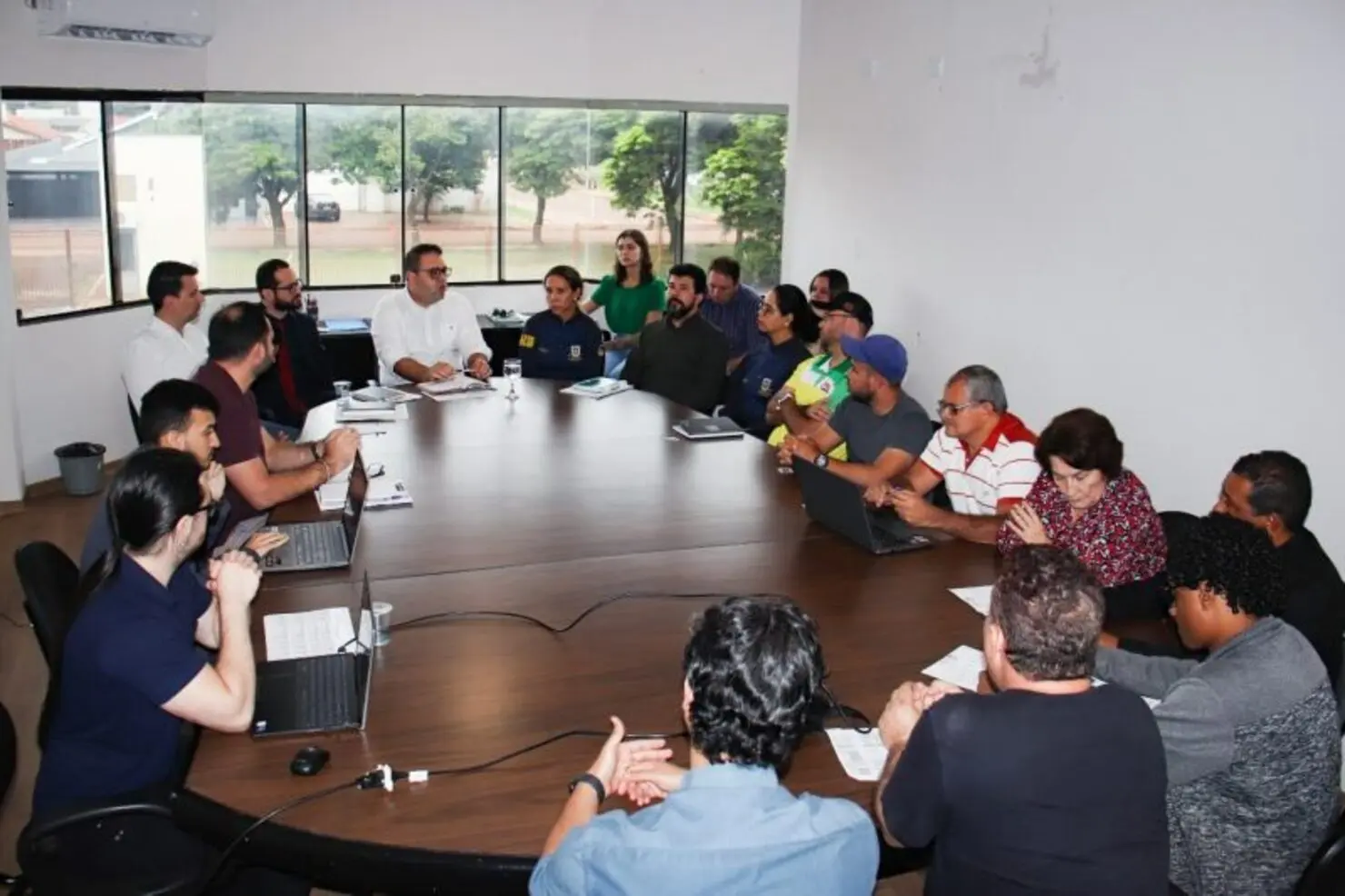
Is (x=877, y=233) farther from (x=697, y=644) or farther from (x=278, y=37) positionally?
(x=697, y=644)

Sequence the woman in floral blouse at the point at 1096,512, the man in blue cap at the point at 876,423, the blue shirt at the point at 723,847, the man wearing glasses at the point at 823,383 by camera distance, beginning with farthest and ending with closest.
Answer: the man wearing glasses at the point at 823,383
the man in blue cap at the point at 876,423
the woman in floral blouse at the point at 1096,512
the blue shirt at the point at 723,847

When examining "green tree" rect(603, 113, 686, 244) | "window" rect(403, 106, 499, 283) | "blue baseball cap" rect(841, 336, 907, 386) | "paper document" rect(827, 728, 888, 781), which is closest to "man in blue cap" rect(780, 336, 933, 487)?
"blue baseball cap" rect(841, 336, 907, 386)

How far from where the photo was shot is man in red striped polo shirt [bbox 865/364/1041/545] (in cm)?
394

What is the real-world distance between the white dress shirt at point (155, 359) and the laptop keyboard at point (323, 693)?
10.4 ft

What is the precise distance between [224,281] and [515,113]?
7.74ft

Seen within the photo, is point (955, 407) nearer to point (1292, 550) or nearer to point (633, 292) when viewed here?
point (1292, 550)

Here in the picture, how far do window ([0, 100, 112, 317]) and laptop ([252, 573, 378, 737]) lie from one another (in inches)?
195

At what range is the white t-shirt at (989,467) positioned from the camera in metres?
4.10

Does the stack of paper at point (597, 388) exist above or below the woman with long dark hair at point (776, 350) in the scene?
below

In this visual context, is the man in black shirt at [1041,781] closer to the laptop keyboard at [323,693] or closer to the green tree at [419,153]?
the laptop keyboard at [323,693]

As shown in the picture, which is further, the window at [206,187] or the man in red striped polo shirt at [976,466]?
the window at [206,187]

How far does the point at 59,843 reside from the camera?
99.8 inches

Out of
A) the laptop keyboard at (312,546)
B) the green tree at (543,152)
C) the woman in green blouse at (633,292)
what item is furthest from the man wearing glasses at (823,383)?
the green tree at (543,152)

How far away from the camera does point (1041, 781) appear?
2.00m
